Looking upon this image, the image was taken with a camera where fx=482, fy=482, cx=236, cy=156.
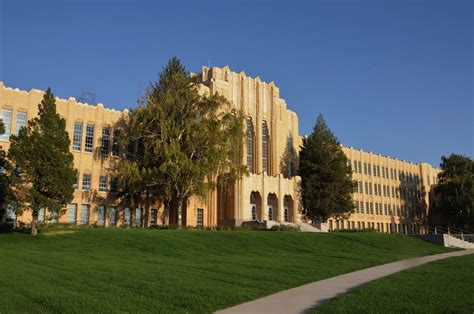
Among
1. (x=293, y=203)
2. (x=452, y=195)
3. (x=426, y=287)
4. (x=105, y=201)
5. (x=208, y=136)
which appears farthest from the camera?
(x=452, y=195)

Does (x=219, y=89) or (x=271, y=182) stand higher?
(x=219, y=89)

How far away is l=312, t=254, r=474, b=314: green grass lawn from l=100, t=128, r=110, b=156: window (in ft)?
118

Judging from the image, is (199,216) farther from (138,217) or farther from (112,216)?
(112,216)

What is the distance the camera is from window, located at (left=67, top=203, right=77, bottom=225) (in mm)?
43994

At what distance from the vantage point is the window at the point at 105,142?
47094mm

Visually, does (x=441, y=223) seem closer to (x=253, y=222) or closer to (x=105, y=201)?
(x=253, y=222)

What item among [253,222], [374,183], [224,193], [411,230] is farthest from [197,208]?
[411,230]

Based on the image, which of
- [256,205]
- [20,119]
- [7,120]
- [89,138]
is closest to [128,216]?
[89,138]

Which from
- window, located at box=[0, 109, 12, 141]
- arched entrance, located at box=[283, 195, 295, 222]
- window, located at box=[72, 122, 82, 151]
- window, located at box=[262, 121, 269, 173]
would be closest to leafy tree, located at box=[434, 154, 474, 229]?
arched entrance, located at box=[283, 195, 295, 222]

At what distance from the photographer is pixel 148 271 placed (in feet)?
54.4

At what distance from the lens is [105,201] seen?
153 ft

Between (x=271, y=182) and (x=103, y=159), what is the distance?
18200mm

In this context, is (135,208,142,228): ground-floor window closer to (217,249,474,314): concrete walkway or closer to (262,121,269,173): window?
(262,121,269,173): window

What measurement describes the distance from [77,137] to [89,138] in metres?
1.19
